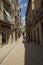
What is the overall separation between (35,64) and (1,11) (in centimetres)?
1168

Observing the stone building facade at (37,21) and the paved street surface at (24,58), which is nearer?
the paved street surface at (24,58)

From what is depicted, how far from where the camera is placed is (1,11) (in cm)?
1827

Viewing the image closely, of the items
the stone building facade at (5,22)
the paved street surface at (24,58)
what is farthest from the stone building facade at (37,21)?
the paved street surface at (24,58)

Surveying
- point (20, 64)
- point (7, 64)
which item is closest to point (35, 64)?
point (20, 64)

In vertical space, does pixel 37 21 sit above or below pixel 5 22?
above

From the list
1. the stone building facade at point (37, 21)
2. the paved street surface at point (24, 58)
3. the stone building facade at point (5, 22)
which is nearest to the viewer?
the paved street surface at point (24, 58)

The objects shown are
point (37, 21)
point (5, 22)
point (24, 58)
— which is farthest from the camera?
point (37, 21)

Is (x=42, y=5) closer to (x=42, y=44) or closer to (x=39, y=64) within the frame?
(x=42, y=44)

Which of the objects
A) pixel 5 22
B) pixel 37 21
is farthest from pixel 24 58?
pixel 37 21

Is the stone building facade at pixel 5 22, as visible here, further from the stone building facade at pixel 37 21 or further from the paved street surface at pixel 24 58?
the paved street surface at pixel 24 58

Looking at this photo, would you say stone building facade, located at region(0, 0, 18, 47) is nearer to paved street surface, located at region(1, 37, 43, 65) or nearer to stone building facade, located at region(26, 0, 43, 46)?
stone building facade, located at region(26, 0, 43, 46)

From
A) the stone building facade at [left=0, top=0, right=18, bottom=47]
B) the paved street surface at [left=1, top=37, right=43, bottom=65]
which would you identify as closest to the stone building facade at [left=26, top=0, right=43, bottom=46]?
the stone building facade at [left=0, top=0, right=18, bottom=47]

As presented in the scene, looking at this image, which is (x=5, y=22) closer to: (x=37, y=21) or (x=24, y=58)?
(x=37, y=21)

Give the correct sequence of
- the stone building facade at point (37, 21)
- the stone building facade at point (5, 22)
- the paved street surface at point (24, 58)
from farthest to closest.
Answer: the stone building facade at point (37, 21), the stone building facade at point (5, 22), the paved street surface at point (24, 58)
